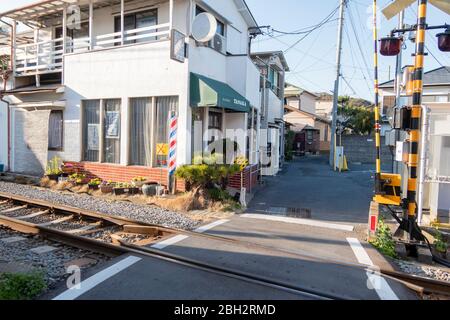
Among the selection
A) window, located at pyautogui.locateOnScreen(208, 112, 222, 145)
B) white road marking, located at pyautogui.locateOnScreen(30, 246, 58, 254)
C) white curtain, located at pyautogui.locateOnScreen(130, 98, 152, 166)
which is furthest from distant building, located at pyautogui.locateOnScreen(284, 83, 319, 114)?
white road marking, located at pyautogui.locateOnScreen(30, 246, 58, 254)

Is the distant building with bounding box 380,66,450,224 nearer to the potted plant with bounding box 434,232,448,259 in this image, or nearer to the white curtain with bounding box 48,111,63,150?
the potted plant with bounding box 434,232,448,259

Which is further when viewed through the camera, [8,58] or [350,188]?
[8,58]

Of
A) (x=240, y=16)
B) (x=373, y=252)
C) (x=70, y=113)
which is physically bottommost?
(x=373, y=252)

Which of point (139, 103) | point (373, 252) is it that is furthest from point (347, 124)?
point (373, 252)

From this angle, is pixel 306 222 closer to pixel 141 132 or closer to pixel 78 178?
pixel 141 132

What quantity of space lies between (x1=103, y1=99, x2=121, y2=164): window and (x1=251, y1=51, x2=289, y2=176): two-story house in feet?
23.8

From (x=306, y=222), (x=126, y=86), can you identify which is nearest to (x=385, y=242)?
(x=306, y=222)

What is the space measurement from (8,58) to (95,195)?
32.8ft

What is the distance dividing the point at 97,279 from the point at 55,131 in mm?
10773

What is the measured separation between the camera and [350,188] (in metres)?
14.0

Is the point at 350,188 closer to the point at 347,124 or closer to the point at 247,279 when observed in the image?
the point at 247,279

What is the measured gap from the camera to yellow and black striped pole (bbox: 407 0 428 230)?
6320mm

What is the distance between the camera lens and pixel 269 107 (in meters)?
18.6

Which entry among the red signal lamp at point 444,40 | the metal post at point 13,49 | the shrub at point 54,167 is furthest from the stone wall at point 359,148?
the metal post at point 13,49
